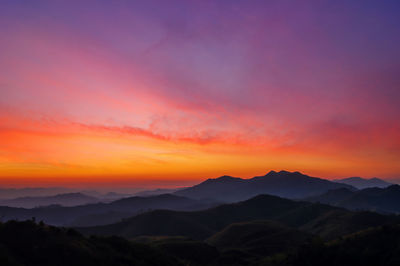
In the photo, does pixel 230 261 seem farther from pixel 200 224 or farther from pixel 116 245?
pixel 200 224

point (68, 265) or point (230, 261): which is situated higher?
point (68, 265)

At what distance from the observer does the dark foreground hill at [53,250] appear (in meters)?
41.4

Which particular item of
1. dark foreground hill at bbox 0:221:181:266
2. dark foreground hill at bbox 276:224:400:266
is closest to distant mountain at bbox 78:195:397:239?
dark foreground hill at bbox 276:224:400:266

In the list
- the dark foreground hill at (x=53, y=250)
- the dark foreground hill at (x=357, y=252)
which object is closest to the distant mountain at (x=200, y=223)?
the dark foreground hill at (x=357, y=252)

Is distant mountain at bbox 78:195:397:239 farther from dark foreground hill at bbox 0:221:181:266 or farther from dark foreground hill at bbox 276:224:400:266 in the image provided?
dark foreground hill at bbox 0:221:181:266

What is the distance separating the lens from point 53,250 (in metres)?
44.1

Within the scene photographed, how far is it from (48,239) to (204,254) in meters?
50.4

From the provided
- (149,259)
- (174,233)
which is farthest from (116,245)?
(174,233)

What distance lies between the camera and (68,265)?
41.9 metres

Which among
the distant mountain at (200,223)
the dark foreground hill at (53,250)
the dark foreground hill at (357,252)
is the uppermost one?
the dark foreground hill at (53,250)

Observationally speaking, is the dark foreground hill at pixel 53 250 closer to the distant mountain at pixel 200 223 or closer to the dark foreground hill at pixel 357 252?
the dark foreground hill at pixel 357 252

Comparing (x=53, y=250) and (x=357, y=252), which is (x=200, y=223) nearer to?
(x=357, y=252)

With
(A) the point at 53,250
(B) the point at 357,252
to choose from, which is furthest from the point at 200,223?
(A) the point at 53,250

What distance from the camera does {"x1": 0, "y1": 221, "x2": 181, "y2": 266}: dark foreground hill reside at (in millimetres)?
41406
